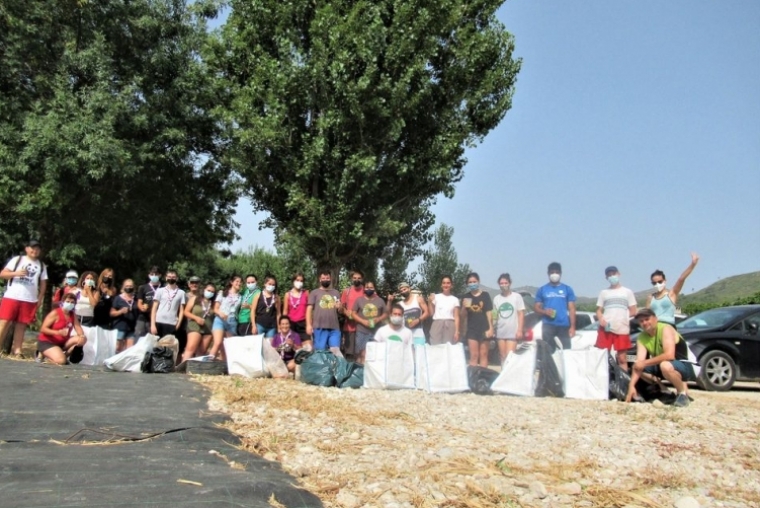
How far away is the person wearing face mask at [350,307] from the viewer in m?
12.1

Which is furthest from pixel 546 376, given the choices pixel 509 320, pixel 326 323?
pixel 326 323

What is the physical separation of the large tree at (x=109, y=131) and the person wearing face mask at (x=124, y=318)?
3376mm

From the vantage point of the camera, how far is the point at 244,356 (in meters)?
10.1

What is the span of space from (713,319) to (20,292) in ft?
38.8

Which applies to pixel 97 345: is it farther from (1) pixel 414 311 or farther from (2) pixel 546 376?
(2) pixel 546 376

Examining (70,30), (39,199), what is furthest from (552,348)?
(70,30)

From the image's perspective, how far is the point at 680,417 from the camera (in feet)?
25.6

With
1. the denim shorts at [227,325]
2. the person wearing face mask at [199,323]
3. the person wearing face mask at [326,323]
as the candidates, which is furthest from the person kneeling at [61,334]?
the person wearing face mask at [326,323]

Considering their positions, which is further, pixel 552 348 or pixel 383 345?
pixel 552 348

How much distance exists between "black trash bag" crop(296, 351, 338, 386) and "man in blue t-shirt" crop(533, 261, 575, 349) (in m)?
3.22

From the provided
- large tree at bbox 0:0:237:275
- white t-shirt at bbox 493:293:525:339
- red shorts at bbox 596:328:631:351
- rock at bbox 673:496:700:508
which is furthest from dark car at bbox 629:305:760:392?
large tree at bbox 0:0:237:275

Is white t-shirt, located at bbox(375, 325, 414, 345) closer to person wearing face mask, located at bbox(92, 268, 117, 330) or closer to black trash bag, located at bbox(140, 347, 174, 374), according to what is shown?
black trash bag, located at bbox(140, 347, 174, 374)

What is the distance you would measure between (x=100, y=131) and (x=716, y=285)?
258ft

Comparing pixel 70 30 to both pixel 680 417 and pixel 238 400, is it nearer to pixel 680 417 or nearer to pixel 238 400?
pixel 238 400
